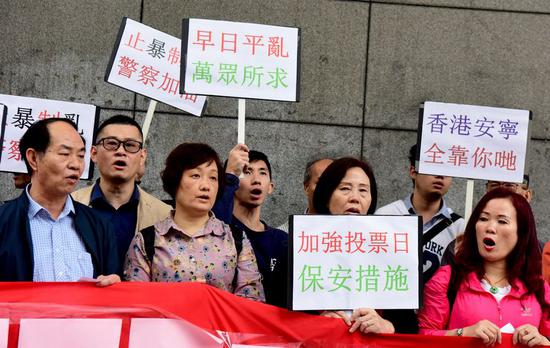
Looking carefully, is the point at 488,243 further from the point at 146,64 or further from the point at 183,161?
the point at 146,64

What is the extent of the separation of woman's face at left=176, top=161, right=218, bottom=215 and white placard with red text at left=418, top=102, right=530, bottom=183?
1411 millimetres

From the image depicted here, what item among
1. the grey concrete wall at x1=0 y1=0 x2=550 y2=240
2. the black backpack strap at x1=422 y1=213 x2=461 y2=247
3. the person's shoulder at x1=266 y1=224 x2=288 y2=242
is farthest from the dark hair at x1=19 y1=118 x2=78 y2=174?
the grey concrete wall at x1=0 y1=0 x2=550 y2=240

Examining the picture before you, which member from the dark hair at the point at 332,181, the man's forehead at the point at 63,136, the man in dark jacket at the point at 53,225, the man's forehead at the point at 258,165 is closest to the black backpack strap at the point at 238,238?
the dark hair at the point at 332,181

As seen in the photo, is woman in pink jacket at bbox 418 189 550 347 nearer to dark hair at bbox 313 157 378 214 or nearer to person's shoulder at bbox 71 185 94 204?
dark hair at bbox 313 157 378 214

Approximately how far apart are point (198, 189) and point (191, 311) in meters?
0.71

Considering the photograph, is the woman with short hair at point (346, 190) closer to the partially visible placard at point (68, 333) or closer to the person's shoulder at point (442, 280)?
the person's shoulder at point (442, 280)

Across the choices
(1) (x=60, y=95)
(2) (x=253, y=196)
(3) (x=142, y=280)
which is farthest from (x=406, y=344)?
(1) (x=60, y=95)

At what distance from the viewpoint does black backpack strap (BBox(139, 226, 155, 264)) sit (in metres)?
5.56

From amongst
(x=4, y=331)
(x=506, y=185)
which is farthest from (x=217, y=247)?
(x=506, y=185)

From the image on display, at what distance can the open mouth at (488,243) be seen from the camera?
5.68 m

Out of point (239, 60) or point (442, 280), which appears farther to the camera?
point (239, 60)

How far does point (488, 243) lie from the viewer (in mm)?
5695

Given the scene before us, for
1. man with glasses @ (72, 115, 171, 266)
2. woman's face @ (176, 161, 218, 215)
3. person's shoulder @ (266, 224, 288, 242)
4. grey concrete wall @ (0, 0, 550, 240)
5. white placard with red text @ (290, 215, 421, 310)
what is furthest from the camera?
grey concrete wall @ (0, 0, 550, 240)

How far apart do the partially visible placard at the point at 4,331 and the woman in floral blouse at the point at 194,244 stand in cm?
64
